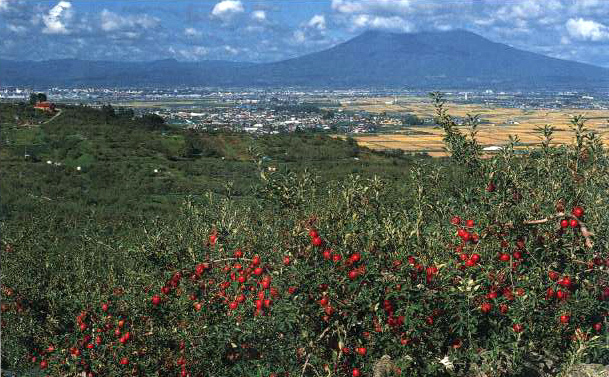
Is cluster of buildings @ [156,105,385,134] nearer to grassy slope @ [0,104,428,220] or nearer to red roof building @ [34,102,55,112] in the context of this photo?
grassy slope @ [0,104,428,220]

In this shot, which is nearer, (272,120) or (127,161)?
(127,161)

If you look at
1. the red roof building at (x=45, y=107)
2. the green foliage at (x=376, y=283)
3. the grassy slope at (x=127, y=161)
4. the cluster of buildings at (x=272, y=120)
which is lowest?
the grassy slope at (x=127, y=161)

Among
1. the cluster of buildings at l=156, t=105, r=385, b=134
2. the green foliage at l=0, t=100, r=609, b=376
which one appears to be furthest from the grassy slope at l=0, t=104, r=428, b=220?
the green foliage at l=0, t=100, r=609, b=376

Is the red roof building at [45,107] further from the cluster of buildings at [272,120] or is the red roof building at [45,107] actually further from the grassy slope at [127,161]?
the cluster of buildings at [272,120]

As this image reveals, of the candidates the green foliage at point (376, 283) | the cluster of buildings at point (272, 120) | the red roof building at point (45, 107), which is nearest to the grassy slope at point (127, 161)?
the red roof building at point (45, 107)

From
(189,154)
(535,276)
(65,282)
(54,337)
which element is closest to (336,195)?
(535,276)

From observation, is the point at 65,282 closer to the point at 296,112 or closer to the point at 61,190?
the point at 61,190

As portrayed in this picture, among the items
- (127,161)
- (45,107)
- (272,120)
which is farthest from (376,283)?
(272,120)

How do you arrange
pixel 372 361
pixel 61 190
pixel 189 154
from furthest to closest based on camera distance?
pixel 189 154 → pixel 61 190 → pixel 372 361

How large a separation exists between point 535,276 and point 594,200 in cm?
100

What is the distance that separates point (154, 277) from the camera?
680 centimetres

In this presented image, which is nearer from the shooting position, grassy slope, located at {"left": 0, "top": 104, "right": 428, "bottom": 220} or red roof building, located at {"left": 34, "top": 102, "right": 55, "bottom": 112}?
grassy slope, located at {"left": 0, "top": 104, "right": 428, "bottom": 220}

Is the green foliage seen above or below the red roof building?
above

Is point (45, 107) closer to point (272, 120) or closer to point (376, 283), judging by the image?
point (272, 120)
